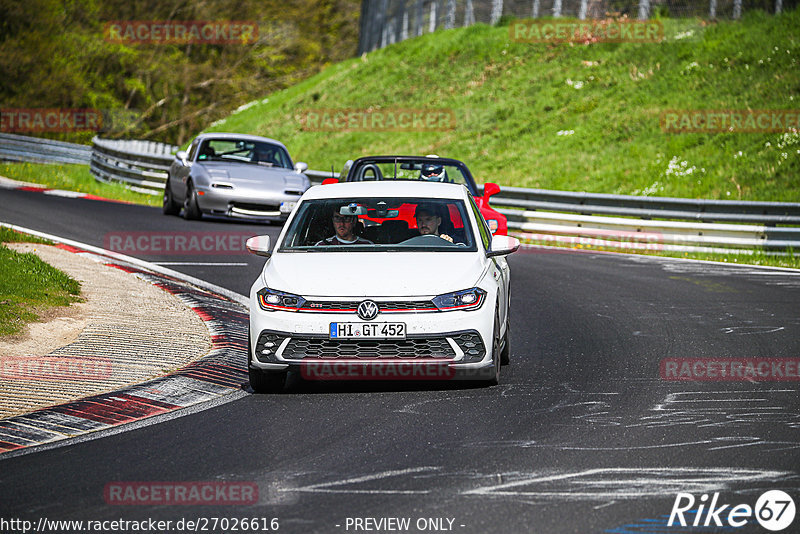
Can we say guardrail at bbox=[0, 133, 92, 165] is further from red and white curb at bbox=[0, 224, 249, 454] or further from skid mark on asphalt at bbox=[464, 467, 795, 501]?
skid mark on asphalt at bbox=[464, 467, 795, 501]

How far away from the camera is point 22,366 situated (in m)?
8.79

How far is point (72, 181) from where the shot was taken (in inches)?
1245

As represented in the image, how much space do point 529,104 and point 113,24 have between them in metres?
27.7

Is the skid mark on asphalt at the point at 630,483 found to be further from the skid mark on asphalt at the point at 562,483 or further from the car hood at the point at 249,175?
the car hood at the point at 249,175

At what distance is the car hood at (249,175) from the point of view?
19984 mm

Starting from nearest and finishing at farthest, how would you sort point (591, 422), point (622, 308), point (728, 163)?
point (591, 422) < point (622, 308) < point (728, 163)

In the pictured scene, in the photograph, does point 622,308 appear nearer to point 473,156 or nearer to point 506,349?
point 506,349

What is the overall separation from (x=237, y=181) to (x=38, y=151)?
22397 millimetres

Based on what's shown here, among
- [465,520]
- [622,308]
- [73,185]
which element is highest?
[465,520]

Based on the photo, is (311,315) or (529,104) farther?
(529,104)

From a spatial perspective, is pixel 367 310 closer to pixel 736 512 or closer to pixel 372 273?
pixel 372 273

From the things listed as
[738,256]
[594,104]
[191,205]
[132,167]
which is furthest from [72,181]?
[738,256]

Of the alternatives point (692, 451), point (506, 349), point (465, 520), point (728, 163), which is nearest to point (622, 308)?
point (506, 349)

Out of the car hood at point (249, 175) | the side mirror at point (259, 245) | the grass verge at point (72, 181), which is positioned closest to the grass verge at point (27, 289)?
the side mirror at point (259, 245)
